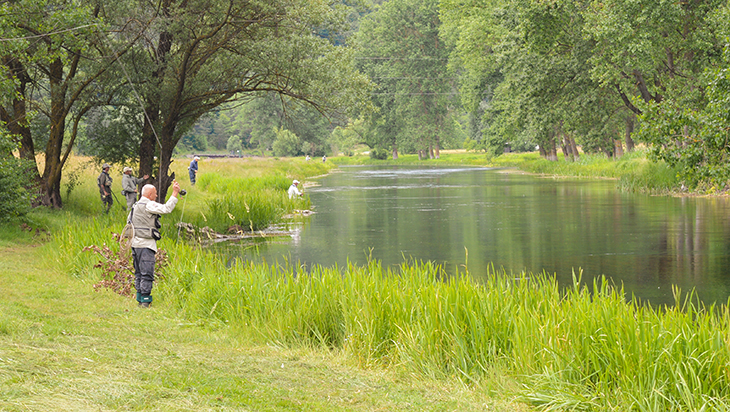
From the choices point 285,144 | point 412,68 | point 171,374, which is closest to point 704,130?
point 171,374

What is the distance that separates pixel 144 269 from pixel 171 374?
4.38m

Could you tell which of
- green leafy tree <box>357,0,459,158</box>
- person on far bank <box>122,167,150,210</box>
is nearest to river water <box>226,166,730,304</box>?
person on far bank <box>122,167,150,210</box>

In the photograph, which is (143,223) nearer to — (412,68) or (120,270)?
(120,270)

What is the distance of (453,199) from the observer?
32.9 meters

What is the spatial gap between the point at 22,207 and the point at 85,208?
19.6ft

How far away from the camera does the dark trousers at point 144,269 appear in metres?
10.5

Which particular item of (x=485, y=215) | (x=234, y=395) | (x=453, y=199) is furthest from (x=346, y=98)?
(x=234, y=395)

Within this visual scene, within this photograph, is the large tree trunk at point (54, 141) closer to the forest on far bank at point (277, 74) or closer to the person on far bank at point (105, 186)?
the forest on far bank at point (277, 74)

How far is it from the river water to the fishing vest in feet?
7.26

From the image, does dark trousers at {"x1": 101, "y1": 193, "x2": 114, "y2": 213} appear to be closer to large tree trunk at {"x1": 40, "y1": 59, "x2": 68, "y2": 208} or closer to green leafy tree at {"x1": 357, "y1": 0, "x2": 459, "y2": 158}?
large tree trunk at {"x1": 40, "y1": 59, "x2": 68, "y2": 208}

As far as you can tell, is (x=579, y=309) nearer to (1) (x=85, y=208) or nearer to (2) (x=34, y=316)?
(2) (x=34, y=316)

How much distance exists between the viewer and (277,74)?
20.0 metres

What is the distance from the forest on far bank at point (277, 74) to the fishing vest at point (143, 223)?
1563 mm

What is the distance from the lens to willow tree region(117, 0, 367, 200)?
763 inches
